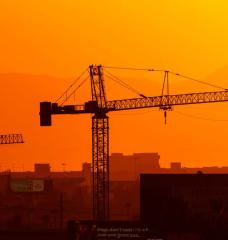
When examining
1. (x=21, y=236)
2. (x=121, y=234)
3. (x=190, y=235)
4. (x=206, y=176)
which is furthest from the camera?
(x=21, y=236)

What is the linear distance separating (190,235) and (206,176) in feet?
33.7

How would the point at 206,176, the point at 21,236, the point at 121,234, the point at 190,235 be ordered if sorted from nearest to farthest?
the point at 121,234, the point at 190,235, the point at 206,176, the point at 21,236

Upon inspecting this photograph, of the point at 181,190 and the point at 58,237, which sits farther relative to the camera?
the point at 58,237

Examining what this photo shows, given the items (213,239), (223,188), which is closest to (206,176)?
(223,188)

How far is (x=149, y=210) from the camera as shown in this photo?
5089 inches

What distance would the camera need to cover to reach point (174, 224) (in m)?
125

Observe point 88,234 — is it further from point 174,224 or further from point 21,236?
point 21,236

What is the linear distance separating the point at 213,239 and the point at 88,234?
16.4 m

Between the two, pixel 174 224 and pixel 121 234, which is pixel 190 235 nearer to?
pixel 174 224

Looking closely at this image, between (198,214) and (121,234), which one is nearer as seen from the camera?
(121,234)

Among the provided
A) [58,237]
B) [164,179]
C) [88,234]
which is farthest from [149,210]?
[58,237]

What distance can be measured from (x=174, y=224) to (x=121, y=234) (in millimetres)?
15450

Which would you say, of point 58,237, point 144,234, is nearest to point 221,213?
point 144,234

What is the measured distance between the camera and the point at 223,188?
13012 cm
